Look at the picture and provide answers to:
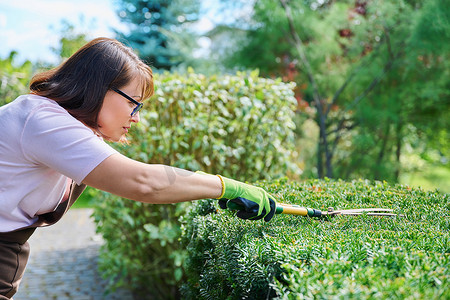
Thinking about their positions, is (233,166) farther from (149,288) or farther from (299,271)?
(299,271)

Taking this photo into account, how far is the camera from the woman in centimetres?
155

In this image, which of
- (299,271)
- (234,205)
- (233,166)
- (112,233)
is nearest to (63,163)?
(234,205)

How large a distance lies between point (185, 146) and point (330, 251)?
258 centimetres

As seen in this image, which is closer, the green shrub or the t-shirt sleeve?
the t-shirt sleeve

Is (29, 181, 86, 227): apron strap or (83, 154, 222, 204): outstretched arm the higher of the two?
(83, 154, 222, 204): outstretched arm

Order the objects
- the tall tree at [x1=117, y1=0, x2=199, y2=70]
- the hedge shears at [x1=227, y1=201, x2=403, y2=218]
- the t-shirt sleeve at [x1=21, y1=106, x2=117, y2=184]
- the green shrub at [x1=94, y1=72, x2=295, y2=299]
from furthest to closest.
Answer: the tall tree at [x1=117, y1=0, x2=199, y2=70] < the green shrub at [x1=94, y1=72, x2=295, y2=299] < the hedge shears at [x1=227, y1=201, x2=403, y2=218] < the t-shirt sleeve at [x1=21, y1=106, x2=117, y2=184]

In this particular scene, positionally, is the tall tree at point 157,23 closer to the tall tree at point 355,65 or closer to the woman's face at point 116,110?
the tall tree at point 355,65

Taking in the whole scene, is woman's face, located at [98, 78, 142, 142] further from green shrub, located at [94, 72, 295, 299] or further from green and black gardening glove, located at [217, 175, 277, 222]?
green shrub, located at [94, 72, 295, 299]

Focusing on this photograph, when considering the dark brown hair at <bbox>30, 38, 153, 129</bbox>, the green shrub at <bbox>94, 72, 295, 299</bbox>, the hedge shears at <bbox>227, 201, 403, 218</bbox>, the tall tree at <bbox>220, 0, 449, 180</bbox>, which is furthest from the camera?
the tall tree at <bbox>220, 0, 449, 180</bbox>

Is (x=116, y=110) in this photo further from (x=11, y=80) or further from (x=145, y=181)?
(x=11, y=80)

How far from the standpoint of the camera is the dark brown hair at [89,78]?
181cm

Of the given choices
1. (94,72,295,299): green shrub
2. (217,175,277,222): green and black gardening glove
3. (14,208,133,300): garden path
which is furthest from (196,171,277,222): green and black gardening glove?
(14,208,133,300): garden path

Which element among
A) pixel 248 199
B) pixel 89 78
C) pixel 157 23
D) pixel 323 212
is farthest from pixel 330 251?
pixel 157 23

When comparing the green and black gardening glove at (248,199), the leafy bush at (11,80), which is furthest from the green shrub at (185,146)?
the leafy bush at (11,80)
